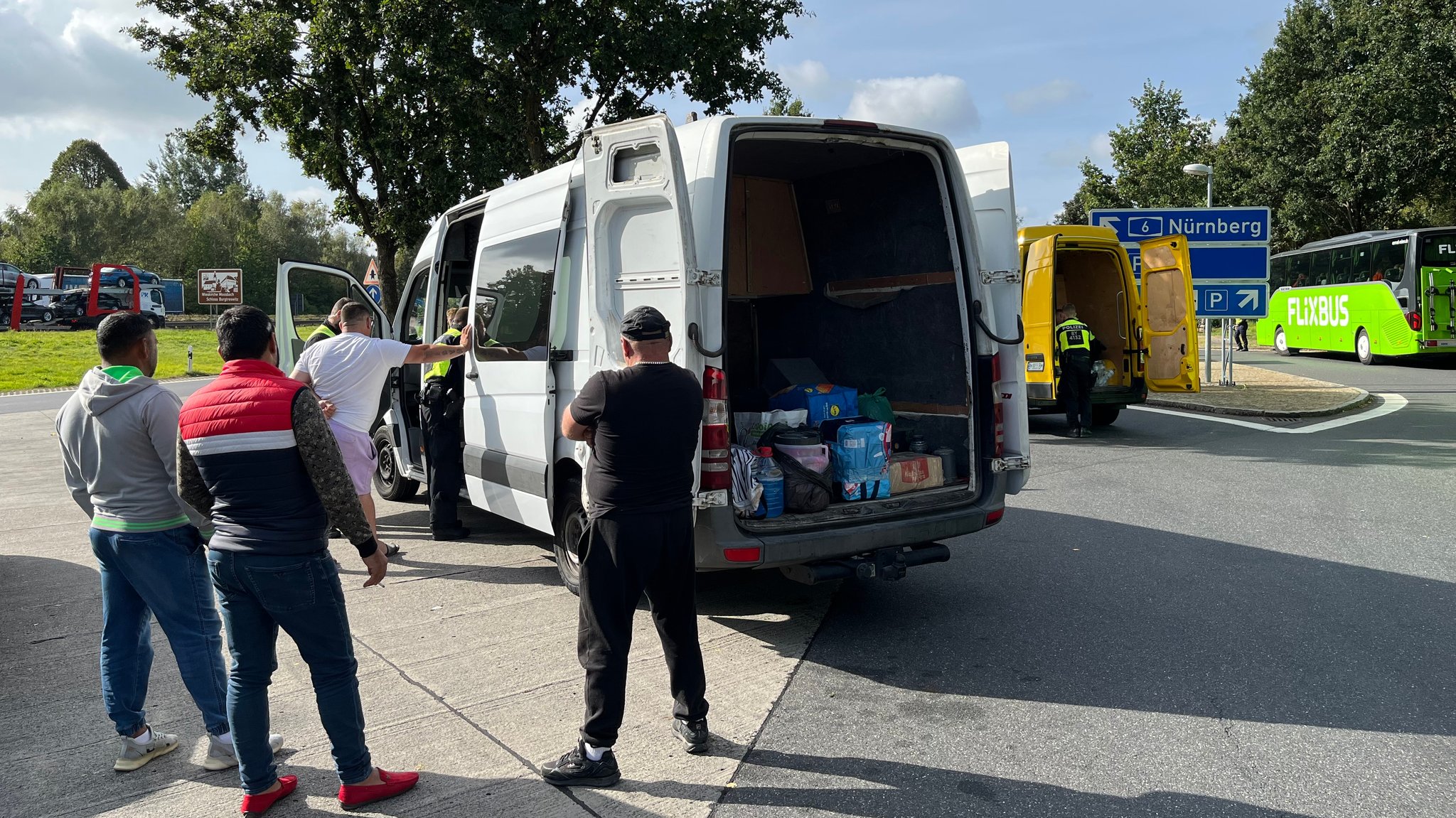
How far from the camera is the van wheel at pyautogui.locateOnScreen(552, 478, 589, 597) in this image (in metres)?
5.44

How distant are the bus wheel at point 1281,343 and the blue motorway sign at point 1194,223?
14.9m

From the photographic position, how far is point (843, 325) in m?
6.95

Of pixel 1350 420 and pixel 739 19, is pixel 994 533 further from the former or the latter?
pixel 739 19

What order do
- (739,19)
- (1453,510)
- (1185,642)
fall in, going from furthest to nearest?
(739,19) → (1453,510) → (1185,642)

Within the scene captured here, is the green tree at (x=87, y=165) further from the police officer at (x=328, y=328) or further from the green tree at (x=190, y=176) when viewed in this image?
the police officer at (x=328, y=328)

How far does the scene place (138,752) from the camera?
385 centimetres

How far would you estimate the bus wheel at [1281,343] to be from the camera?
2898 cm

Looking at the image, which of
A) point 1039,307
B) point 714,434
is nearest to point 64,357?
point 1039,307

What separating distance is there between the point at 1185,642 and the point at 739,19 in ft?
41.1

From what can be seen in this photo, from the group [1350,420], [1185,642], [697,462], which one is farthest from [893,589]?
[1350,420]

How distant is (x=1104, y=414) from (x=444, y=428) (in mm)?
9447

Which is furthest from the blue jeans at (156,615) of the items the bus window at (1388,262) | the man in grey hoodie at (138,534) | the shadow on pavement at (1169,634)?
the bus window at (1388,262)

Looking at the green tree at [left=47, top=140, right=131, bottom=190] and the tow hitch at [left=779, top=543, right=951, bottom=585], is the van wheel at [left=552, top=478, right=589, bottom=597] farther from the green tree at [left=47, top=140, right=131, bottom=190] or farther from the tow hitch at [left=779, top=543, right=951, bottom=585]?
the green tree at [left=47, top=140, right=131, bottom=190]

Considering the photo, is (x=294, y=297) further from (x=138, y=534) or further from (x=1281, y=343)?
(x=1281, y=343)
